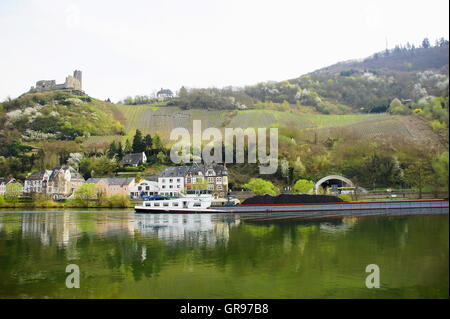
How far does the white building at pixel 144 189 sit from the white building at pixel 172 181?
0.42 meters

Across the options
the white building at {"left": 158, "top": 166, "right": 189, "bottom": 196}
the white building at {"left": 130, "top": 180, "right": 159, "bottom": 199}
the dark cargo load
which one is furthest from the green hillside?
the dark cargo load

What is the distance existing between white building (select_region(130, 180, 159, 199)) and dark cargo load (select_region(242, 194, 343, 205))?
791 cm

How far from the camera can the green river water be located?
6.40 m

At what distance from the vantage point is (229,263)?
8.41 meters

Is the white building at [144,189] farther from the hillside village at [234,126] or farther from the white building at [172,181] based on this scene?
the white building at [172,181]

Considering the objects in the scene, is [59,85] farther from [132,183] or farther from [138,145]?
[132,183]

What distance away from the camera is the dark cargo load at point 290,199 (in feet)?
77.5

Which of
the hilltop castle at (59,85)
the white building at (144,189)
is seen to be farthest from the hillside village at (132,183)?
the hilltop castle at (59,85)

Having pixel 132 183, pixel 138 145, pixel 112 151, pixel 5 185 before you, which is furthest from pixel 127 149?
pixel 5 185

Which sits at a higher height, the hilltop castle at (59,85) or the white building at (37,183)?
the hilltop castle at (59,85)

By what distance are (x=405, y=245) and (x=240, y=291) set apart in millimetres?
5659

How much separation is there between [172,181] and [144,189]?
2206 mm

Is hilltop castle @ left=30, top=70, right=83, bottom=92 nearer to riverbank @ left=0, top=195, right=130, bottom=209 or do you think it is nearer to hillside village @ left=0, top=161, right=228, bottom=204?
hillside village @ left=0, top=161, right=228, bottom=204

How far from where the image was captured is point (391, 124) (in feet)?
97.1
